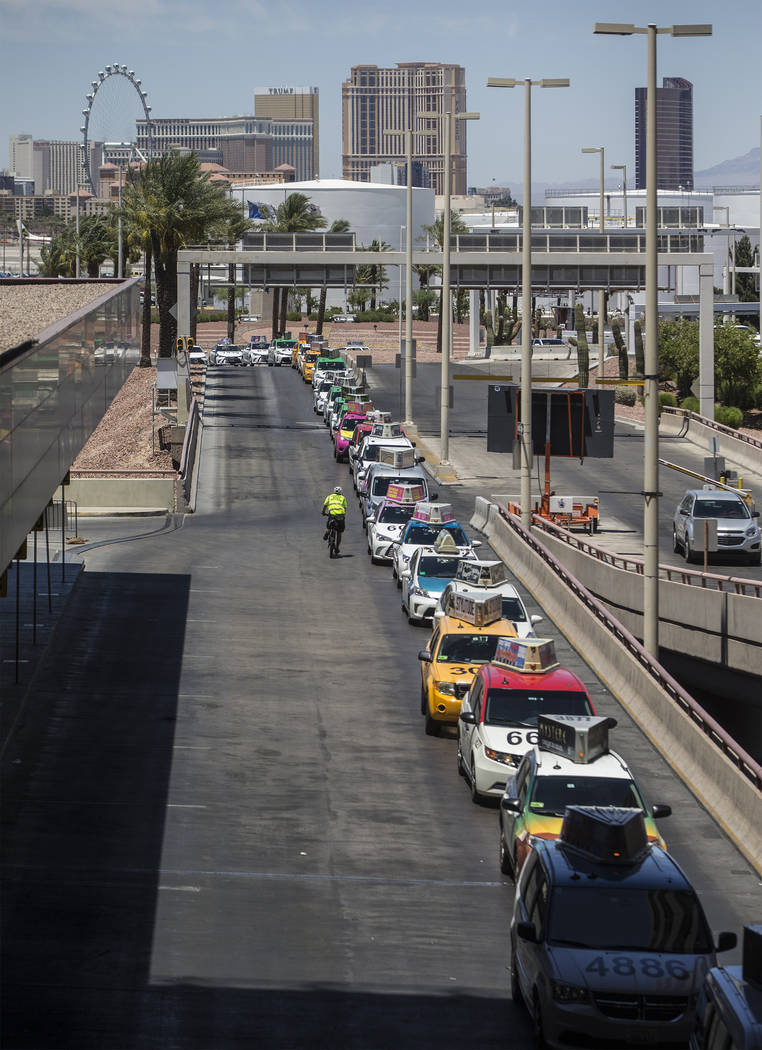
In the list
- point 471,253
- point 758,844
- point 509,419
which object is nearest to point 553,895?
point 758,844

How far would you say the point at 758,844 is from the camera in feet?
60.6

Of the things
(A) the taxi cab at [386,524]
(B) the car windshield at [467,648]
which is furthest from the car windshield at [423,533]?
(B) the car windshield at [467,648]

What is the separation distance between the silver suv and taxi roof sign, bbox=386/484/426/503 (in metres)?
7.11

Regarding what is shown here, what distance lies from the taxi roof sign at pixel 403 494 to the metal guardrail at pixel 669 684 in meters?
6.30

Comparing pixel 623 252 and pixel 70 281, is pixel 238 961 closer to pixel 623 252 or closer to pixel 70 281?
pixel 70 281

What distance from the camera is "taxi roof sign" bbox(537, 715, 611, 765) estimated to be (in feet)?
57.5

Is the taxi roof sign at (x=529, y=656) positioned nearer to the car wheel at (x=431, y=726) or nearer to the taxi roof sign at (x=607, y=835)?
the car wheel at (x=431, y=726)

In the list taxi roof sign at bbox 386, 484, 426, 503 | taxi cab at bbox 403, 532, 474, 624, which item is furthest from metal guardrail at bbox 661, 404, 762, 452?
taxi cab at bbox 403, 532, 474, 624

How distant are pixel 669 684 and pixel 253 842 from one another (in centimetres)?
801

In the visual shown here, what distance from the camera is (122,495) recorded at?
159 feet

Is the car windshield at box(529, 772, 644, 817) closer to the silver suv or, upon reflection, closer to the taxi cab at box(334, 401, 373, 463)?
the silver suv

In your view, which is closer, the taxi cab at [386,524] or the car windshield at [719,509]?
the taxi cab at [386,524]

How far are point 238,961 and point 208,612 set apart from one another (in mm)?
18516

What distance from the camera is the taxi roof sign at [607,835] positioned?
13586mm
